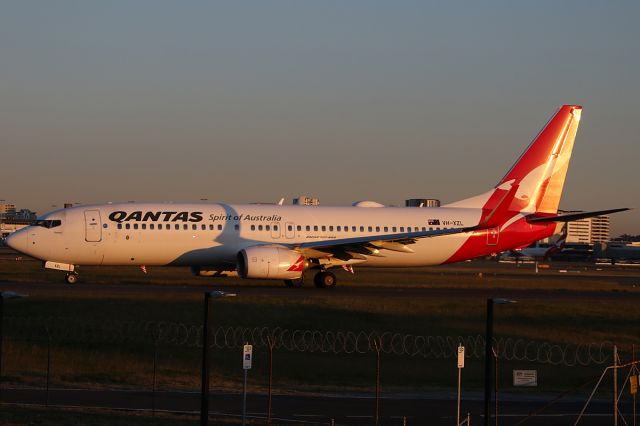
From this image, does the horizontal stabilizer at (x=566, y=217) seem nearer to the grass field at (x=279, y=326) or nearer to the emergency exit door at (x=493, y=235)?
the emergency exit door at (x=493, y=235)

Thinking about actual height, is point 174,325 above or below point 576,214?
below

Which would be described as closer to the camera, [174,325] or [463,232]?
[174,325]

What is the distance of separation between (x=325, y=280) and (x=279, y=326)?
484 inches

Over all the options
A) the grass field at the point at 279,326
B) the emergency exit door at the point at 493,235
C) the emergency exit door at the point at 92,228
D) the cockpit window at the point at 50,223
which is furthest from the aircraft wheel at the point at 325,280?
the cockpit window at the point at 50,223

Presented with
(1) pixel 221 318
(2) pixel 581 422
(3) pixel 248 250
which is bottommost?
(2) pixel 581 422

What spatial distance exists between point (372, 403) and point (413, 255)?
26.2 metres

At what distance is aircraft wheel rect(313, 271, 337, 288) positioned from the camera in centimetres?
5091

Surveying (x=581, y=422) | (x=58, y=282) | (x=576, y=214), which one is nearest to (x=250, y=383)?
(x=581, y=422)

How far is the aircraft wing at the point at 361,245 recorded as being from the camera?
49.2 meters

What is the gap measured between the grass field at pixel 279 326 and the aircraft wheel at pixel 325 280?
1.36 meters

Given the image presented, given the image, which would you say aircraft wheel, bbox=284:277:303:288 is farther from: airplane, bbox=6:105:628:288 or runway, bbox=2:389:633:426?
runway, bbox=2:389:633:426

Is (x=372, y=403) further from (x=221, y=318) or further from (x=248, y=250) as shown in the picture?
(x=248, y=250)

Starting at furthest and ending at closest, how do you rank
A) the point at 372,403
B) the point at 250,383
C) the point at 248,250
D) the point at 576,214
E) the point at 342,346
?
the point at 576,214
the point at 248,250
the point at 342,346
the point at 250,383
the point at 372,403

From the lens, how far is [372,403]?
27.6 m
